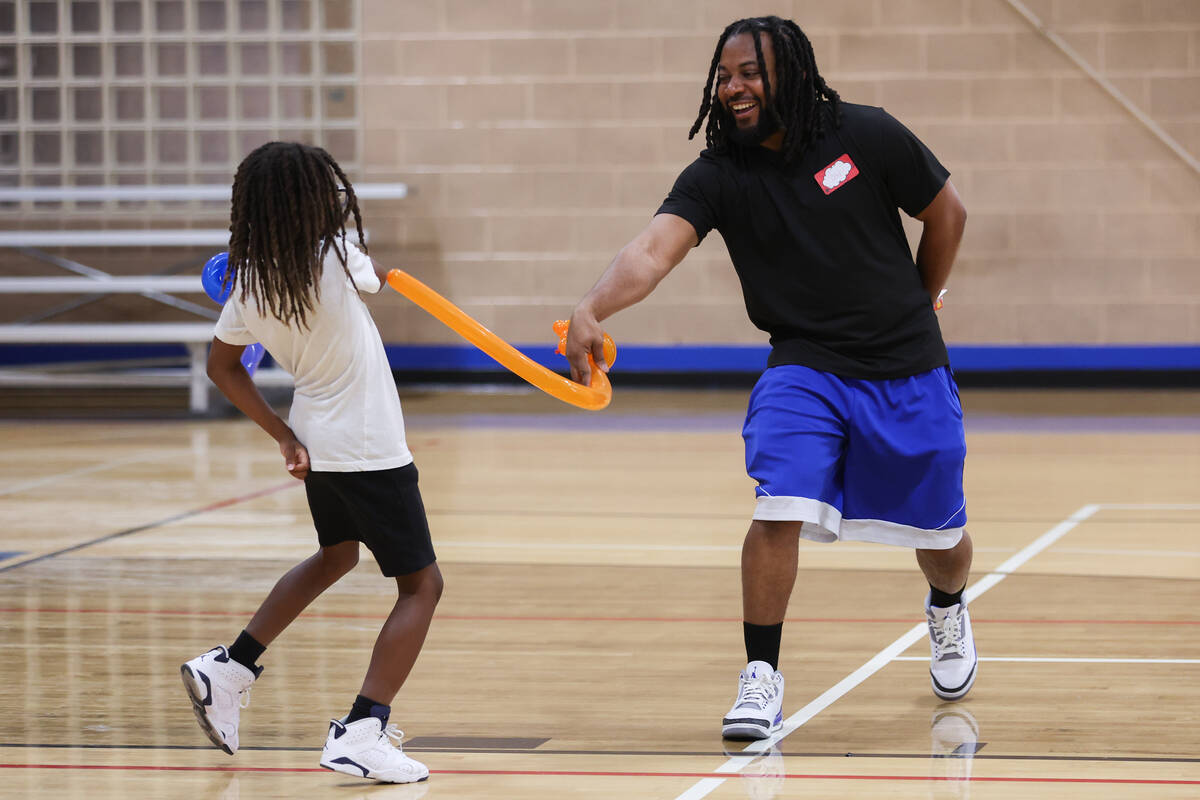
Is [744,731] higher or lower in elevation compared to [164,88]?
lower

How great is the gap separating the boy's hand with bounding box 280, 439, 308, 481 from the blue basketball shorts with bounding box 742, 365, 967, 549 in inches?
30.2

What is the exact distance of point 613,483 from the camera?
20.3 ft

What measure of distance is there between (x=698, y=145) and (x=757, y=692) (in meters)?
7.30

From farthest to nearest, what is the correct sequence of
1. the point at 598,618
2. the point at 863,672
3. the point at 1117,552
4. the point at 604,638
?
the point at 1117,552
the point at 598,618
the point at 604,638
the point at 863,672

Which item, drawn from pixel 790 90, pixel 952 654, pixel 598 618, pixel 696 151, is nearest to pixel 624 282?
pixel 790 90

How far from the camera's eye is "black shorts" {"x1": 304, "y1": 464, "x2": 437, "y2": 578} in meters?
2.58

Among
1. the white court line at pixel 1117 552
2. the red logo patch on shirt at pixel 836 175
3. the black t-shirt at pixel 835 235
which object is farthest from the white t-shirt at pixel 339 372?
the white court line at pixel 1117 552

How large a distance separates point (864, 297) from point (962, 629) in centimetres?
68

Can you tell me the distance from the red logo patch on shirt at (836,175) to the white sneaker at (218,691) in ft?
4.27

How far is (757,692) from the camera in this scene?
9.25ft

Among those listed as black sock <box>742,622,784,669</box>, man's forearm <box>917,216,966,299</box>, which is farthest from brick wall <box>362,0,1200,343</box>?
black sock <box>742,622,784,669</box>

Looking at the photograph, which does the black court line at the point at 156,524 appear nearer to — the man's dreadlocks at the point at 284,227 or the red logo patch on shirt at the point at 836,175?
the man's dreadlocks at the point at 284,227

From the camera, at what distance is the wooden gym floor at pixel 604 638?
264cm

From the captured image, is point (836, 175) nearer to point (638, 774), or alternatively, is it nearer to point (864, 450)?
point (864, 450)
